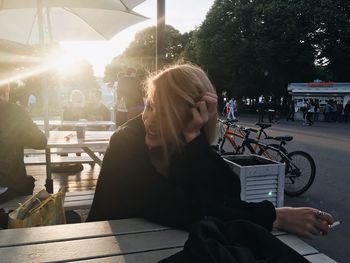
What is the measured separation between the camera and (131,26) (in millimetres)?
7512

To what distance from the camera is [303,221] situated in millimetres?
1806

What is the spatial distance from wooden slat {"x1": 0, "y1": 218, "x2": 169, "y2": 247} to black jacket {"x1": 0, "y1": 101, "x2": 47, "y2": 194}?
158 centimetres

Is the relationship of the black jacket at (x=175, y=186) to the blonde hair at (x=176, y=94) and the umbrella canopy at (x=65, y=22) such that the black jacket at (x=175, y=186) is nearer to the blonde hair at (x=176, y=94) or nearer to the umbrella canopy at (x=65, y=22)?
the blonde hair at (x=176, y=94)

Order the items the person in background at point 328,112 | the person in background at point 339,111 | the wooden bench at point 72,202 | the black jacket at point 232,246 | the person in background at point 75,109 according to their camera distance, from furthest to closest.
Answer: the person in background at point 339,111 → the person in background at point 328,112 → the person in background at point 75,109 → the wooden bench at point 72,202 → the black jacket at point 232,246

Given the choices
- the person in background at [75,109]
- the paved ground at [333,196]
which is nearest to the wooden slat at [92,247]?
the paved ground at [333,196]

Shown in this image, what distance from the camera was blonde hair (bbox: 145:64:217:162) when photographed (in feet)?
5.65

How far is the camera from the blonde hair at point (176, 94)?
172cm

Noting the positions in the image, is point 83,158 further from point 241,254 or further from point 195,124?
point 241,254

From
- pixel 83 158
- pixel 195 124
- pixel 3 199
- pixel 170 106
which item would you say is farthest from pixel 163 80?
pixel 83 158

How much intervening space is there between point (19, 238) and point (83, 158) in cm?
477

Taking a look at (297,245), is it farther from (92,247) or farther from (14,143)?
(14,143)

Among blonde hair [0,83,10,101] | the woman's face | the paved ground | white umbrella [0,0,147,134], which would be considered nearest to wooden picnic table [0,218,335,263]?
the woman's face

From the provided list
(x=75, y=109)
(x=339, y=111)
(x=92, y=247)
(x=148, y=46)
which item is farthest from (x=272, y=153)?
(x=148, y=46)

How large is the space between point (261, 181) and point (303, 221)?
2.69 meters
